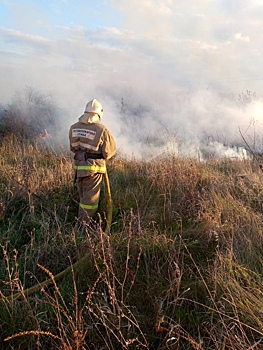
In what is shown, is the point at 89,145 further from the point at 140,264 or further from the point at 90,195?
the point at 140,264

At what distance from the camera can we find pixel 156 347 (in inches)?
89.3

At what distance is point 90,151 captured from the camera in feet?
15.0

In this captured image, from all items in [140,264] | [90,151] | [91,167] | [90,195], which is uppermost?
[90,151]

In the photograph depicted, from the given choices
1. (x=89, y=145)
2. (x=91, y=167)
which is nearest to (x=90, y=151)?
(x=89, y=145)

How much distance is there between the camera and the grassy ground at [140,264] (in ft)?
7.35

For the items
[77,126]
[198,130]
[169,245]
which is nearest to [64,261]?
[169,245]

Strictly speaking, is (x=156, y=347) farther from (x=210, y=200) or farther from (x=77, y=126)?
(x=77, y=126)

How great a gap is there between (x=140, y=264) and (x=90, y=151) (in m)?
2.04

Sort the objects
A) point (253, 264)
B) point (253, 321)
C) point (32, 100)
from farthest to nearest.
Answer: point (32, 100), point (253, 264), point (253, 321)

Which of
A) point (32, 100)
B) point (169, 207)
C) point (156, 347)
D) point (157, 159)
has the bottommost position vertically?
point (156, 347)

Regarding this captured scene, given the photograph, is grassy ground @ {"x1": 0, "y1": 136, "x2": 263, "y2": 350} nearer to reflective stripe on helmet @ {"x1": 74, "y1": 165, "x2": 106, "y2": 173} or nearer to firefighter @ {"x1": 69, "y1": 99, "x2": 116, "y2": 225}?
firefighter @ {"x1": 69, "y1": 99, "x2": 116, "y2": 225}

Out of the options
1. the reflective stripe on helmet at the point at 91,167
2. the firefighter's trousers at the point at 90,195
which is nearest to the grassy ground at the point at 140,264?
the firefighter's trousers at the point at 90,195

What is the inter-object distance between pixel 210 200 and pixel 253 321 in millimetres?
2228

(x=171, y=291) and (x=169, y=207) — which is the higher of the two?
(x=169, y=207)
